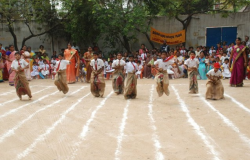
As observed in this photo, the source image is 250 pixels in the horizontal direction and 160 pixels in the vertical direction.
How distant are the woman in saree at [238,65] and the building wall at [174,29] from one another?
717 cm

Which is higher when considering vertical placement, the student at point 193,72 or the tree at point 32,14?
the tree at point 32,14

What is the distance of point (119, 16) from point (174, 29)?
3963 mm

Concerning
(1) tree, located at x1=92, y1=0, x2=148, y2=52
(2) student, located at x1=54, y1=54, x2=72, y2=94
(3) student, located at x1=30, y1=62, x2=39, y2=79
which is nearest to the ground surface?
(2) student, located at x1=54, y1=54, x2=72, y2=94

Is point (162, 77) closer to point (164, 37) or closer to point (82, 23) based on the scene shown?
point (82, 23)

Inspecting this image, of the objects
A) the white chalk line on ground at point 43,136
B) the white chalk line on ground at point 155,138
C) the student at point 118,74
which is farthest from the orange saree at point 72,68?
the white chalk line on ground at point 155,138

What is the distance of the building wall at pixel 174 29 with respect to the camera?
61.9 ft

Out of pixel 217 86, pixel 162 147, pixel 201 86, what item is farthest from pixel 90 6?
pixel 162 147

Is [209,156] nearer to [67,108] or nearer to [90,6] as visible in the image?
[67,108]

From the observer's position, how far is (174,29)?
19.9 metres

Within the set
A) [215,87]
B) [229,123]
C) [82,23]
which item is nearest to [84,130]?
[229,123]

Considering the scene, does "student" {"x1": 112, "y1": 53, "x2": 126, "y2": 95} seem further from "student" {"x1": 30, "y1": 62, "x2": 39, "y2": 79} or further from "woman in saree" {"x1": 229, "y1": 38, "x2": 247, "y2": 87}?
"student" {"x1": 30, "y1": 62, "x2": 39, "y2": 79}

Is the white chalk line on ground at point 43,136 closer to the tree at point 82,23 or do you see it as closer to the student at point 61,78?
the student at point 61,78

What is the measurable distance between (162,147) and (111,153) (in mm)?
808

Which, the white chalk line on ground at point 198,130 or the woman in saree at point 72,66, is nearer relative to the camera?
the white chalk line on ground at point 198,130
